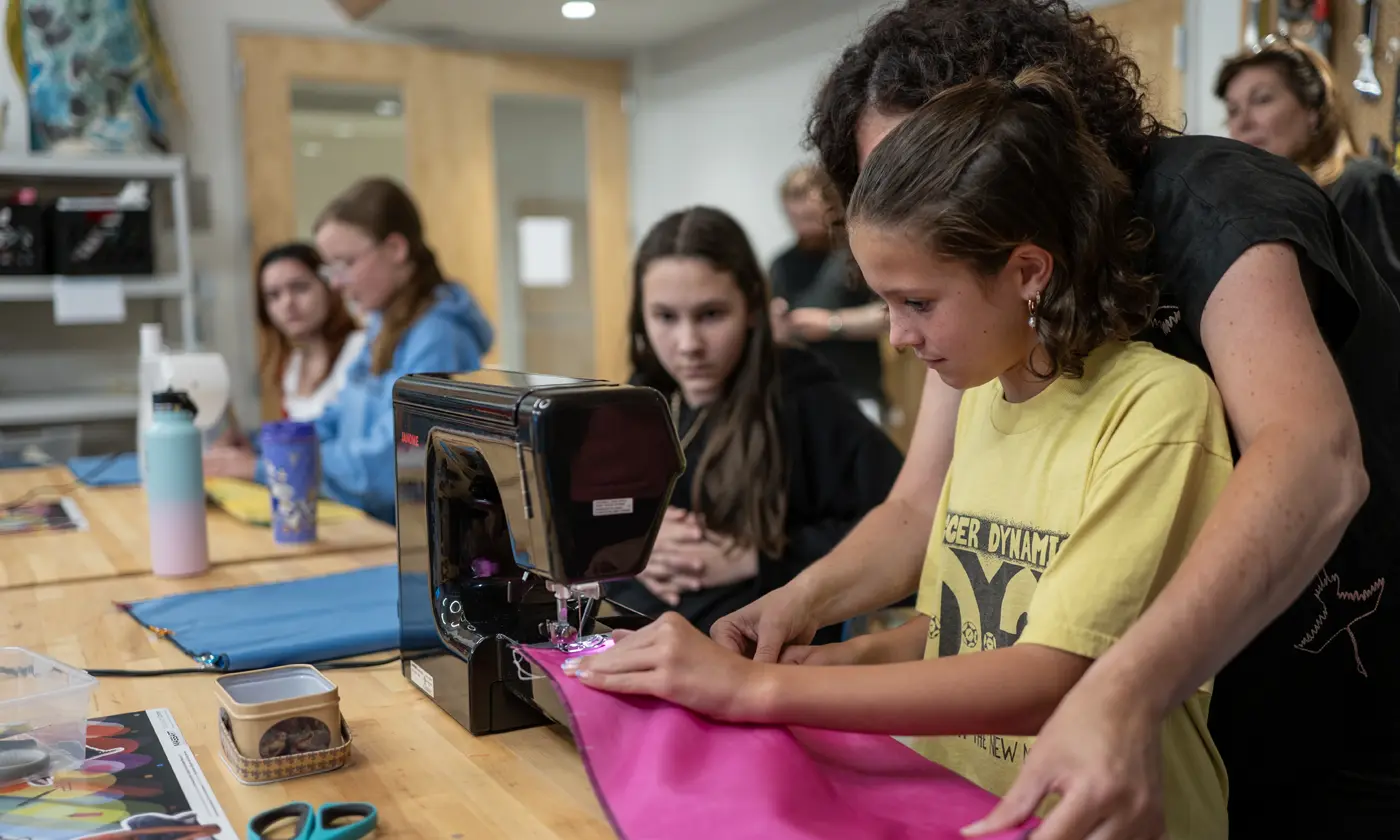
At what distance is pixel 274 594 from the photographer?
1641 mm

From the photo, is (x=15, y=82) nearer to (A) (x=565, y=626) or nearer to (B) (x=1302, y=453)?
(A) (x=565, y=626)

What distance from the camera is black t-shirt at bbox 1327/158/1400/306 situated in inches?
97.0

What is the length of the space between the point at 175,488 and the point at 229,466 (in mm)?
940

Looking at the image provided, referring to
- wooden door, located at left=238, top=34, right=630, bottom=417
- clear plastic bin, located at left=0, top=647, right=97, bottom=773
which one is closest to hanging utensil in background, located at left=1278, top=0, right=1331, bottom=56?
clear plastic bin, located at left=0, top=647, right=97, bottom=773

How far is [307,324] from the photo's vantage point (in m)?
3.45

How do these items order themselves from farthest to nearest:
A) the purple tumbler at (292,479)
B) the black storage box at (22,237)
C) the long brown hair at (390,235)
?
the black storage box at (22,237), the long brown hair at (390,235), the purple tumbler at (292,479)

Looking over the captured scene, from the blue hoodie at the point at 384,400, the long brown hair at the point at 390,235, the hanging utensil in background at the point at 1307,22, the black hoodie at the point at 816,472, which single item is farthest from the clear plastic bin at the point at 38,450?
the hanging utensil in background at the point at 1307,22

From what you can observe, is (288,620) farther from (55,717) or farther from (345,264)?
(345,264)

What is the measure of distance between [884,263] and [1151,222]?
0.24m

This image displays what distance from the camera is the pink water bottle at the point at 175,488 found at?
5.76ft

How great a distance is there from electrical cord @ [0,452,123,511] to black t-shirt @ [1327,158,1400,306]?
2751 millimetres

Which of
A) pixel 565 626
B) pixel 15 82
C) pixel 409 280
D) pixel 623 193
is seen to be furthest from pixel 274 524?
pixel 623 193

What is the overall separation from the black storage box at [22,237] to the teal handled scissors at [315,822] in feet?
12.1

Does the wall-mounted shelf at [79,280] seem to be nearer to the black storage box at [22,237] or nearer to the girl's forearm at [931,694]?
the black storage box at [22,237]
